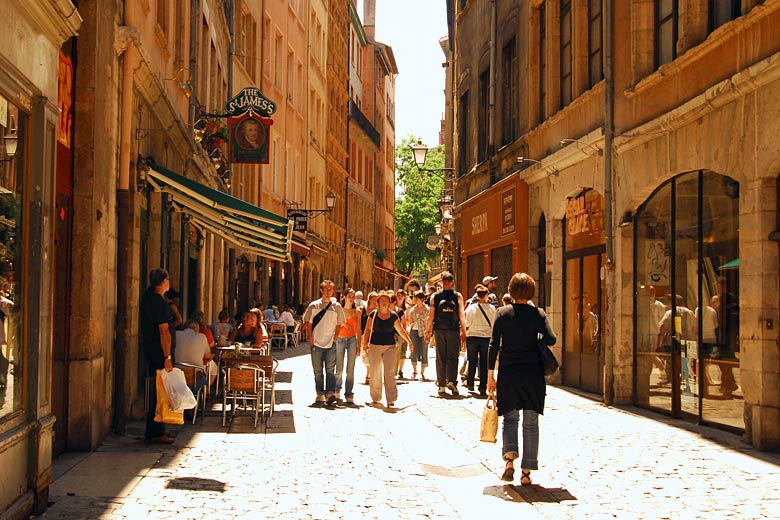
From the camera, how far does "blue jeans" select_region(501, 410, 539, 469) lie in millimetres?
8695

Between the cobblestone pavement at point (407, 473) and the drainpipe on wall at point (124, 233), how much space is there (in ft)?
1.44

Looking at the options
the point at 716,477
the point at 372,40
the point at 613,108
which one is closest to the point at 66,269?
the point at 716,477

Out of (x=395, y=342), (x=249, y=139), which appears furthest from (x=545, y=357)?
(x=249, y=139)

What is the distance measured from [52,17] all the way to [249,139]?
13821 mm

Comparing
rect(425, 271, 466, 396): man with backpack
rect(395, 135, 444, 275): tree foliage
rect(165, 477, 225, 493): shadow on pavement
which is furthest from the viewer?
rect(395, 135, 444, 275): tree foliage

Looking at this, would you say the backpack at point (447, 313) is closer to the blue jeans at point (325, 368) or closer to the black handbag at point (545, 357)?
the blue jeans at point (325, 368)

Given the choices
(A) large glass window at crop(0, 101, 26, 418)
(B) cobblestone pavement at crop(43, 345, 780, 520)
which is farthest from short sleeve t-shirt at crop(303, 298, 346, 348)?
(A) large glass window at crop(0, 101, 26, 418)

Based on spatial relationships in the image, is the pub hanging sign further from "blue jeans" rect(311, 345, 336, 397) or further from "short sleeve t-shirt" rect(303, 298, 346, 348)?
"blue jeans" rect(311, 345, 336, 397)

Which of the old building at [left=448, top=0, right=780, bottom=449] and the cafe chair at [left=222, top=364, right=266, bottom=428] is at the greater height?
the old building at [left=448, top=0, right=780, bottom=449]

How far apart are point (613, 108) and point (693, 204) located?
3.05 metres

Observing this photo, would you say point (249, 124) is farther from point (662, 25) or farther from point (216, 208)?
point (662, 25)

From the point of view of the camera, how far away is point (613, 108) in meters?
15.9

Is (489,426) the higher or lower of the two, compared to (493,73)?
lower

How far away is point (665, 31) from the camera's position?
1445 centimetres
